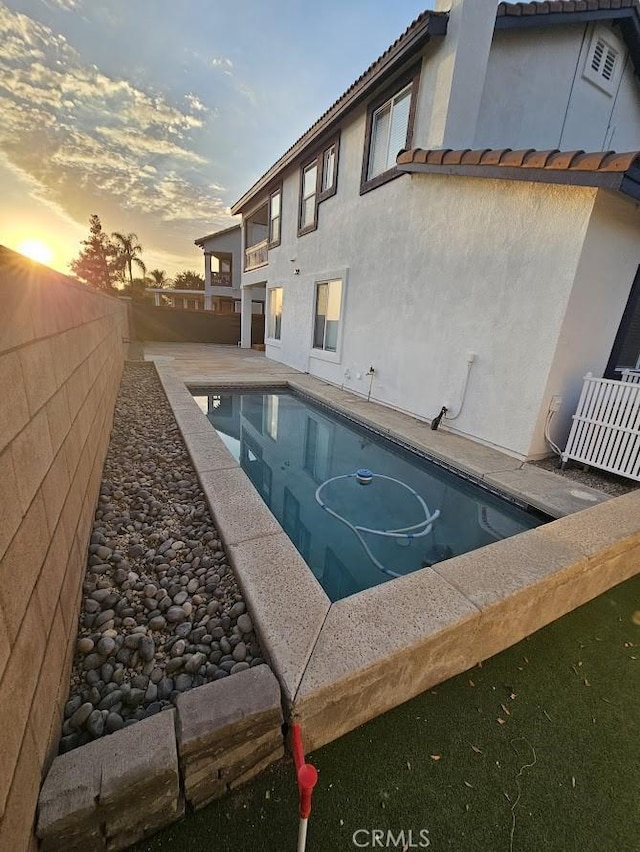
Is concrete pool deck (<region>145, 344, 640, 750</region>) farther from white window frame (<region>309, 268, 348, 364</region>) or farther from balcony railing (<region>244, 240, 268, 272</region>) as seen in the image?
balcony railing (<region>244, 240, 268, 272</region>)

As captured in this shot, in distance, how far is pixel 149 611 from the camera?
208 centimetres

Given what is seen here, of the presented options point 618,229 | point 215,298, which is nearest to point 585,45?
point 618,229

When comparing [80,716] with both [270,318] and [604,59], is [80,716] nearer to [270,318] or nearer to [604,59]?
[604,59]

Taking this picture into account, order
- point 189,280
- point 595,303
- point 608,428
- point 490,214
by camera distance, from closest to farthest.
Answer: point 608,428
point 595,303
point 490,214
point 189,280

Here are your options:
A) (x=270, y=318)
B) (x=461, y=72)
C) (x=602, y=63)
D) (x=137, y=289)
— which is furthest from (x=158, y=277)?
(x=602, y=63)

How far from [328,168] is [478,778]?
1105 centimetres

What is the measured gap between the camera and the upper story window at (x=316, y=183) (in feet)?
28.2

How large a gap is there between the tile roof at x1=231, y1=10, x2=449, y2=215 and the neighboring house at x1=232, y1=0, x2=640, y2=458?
29mm

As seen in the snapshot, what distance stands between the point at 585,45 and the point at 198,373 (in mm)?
10061

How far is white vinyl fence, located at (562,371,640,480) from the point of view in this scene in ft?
13.2

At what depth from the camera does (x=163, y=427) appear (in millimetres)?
5203

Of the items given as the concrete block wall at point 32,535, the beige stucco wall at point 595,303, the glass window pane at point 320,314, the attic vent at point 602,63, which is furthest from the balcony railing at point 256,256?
the concrete block wall at point 32,535

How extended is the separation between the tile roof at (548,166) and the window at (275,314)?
7.94 meters

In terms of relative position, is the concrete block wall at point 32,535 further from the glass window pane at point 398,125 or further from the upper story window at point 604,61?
the upper story window at point 604,61
